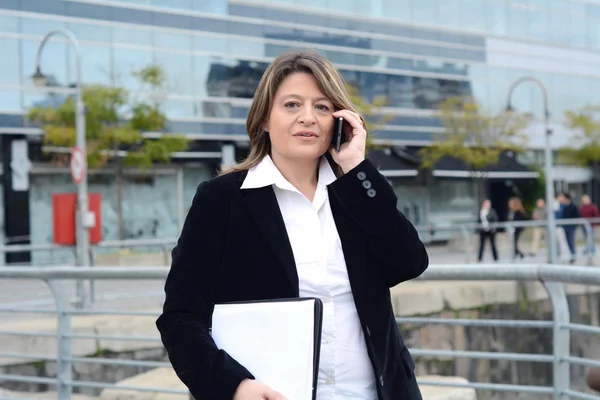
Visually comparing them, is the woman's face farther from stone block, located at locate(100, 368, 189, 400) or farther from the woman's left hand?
stone block, located at locate(100, 368, 189, 400)

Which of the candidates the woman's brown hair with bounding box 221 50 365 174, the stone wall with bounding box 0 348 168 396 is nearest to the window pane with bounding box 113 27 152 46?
the stone wall with bounding box 0 348 168 396

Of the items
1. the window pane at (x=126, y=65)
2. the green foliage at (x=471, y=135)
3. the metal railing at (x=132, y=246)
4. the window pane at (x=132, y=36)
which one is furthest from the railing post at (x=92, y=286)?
the green foliage at (x=471, y=135)

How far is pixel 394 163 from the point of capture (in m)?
33.3

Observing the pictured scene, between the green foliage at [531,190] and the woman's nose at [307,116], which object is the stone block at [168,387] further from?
the green foliage at [531,190]

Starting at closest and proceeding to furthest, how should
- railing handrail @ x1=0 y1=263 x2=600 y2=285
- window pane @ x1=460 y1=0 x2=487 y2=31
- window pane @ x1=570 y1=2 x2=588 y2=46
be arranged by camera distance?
railing handrail @ x1=0 y1=263 x2=600 y2=285 → window pane @ x1=460 y1=0 x2=487 y2=31 → window pane @ x1=570 y1=2 x2=588 y2=46

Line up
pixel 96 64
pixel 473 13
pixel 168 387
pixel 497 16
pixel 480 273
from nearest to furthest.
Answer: pixel 480 273 < pixel 168 387 < pixel 96 64 < pixel 473 13 < pixel 497 16

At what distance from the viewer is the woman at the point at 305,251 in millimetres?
2166

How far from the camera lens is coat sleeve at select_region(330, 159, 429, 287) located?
2193mm

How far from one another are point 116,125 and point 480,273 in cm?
2188

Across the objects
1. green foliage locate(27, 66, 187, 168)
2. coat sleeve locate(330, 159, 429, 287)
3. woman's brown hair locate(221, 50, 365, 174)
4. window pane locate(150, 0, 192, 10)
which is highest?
window pane locate(150, 0, 192, 10)

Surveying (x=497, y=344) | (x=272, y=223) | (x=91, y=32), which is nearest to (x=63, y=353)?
(x=272, y=223)

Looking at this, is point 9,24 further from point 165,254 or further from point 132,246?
point 165,254

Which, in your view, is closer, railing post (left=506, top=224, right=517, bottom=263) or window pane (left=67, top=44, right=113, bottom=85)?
railing post (left=506, top=224, right=517, bottom=263)

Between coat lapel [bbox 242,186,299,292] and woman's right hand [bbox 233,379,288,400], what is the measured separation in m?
0.26
